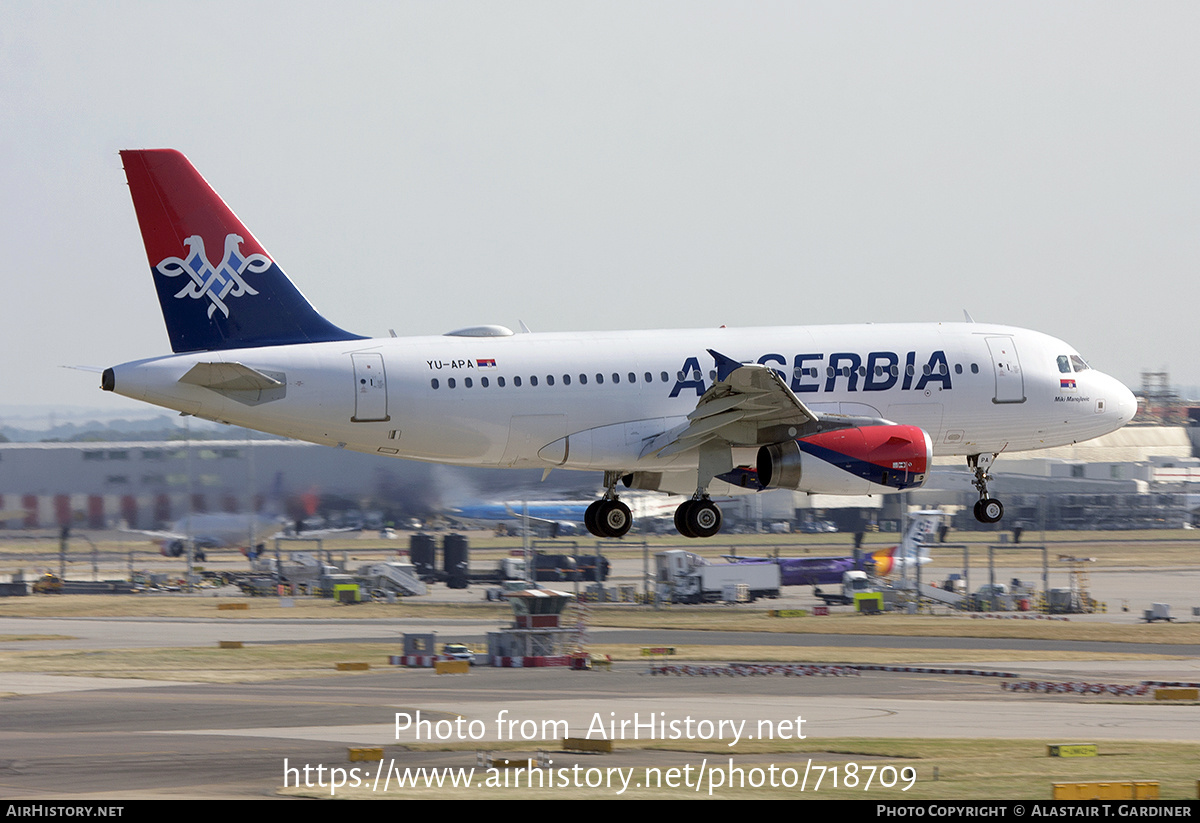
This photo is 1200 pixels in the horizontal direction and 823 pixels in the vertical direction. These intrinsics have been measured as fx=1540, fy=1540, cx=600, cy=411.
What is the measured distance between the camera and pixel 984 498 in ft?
145

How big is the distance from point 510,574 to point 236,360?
43.3 m

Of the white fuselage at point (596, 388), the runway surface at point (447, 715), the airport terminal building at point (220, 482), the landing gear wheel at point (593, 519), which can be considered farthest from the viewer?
the airport terminal building at point (220, 482)

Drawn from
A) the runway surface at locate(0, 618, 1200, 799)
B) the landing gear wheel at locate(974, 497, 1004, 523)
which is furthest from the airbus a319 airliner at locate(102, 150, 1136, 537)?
the runway surface at locate(0, 618, 1200, 799)

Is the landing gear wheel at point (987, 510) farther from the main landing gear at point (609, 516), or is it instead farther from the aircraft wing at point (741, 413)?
the main landing gear at point (609, 516)

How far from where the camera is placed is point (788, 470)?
3969 cm

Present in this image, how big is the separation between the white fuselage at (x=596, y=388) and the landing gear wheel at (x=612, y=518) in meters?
1.88

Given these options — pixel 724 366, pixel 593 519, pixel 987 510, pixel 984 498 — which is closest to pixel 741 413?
pixel 724 366

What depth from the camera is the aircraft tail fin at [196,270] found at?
128 ft

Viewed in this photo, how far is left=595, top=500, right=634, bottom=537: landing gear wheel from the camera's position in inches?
1671

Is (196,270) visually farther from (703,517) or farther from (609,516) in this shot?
(703,517)

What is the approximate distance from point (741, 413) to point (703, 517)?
3.33 meters

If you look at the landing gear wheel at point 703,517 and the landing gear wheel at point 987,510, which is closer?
the landing gear wheel at point 703,517

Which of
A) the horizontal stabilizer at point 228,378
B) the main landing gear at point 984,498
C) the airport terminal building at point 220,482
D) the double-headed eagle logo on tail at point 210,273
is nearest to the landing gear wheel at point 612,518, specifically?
the horizontal stabilizer at point 228,378

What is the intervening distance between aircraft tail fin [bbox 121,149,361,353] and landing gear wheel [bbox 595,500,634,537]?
367 inches
